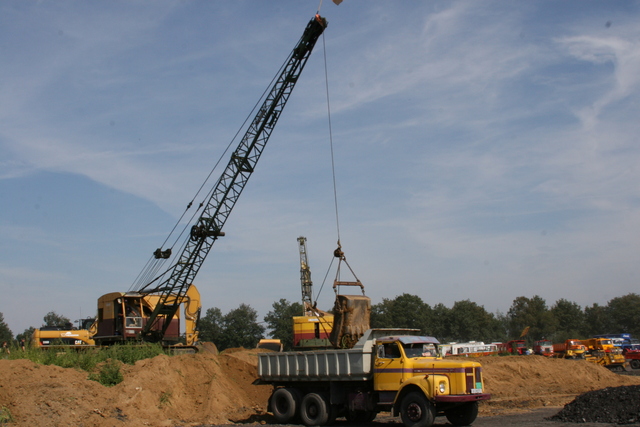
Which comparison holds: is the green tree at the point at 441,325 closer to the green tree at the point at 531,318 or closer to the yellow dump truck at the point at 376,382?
the green tree at the point at 531,318

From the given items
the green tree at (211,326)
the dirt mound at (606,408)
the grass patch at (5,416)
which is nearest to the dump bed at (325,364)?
the dirt mound at (606,408)

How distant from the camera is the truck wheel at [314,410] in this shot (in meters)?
17.6

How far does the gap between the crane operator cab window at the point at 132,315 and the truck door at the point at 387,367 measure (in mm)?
19121

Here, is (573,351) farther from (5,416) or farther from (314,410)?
(5,416)

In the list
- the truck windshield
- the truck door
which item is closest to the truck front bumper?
the truck door

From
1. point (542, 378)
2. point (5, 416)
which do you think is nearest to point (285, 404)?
point (5, 416)

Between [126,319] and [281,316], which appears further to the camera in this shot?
[281,316]

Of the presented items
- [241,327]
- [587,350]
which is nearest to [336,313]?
[587,350]

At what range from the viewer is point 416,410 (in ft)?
50.1

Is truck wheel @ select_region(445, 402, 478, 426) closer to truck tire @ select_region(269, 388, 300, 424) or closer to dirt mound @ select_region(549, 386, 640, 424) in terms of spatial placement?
dirt mound @ select_region(549, 386, 640, 424)

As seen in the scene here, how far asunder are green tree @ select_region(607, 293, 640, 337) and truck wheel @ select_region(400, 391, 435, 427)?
146414mm

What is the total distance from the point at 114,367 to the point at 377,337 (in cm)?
972

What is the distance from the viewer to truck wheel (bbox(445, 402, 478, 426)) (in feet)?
53.1

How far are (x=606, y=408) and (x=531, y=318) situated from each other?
406 feet
